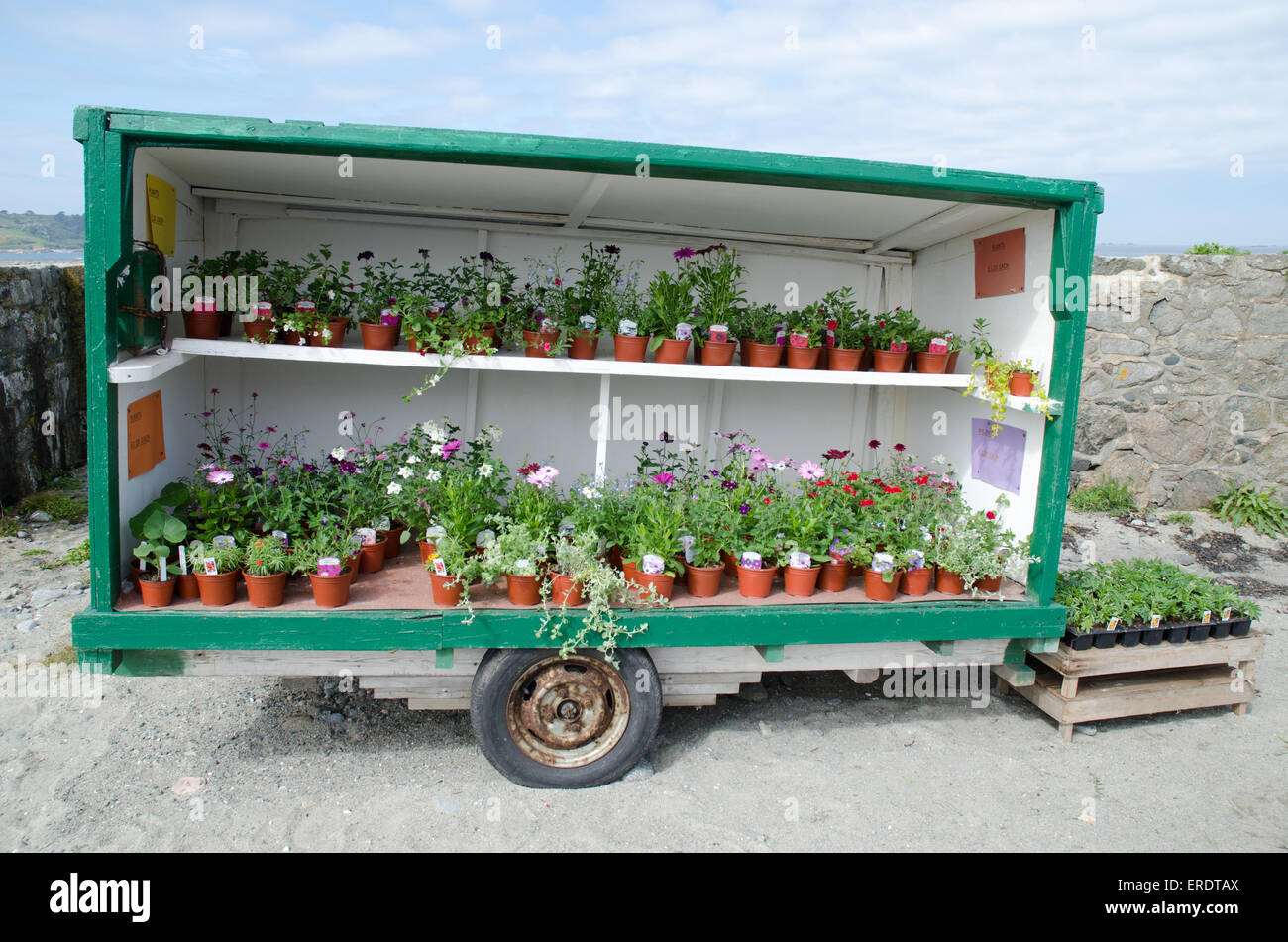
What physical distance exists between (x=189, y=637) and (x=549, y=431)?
7.68 feet

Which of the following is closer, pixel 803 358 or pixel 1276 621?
pixel 803 358

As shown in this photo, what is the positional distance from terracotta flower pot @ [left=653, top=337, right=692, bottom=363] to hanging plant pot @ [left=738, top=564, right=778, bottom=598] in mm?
1105

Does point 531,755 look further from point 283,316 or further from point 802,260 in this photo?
point 802,260

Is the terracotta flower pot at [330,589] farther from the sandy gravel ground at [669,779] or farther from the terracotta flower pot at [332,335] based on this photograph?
the terracotta flower pot at [332,335]

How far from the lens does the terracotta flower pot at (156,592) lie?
10.5ft

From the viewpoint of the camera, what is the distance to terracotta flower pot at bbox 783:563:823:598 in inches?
147

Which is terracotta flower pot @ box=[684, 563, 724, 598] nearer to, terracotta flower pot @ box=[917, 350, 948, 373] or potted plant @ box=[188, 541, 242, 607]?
terracotta flower pot @ box=[917, 350, 948, 373]

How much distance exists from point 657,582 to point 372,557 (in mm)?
1403

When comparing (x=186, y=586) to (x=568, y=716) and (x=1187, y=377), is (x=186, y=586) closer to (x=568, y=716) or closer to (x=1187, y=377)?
(x=568, y=716)

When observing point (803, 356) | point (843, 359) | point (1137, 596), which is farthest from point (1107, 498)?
point (803, 356)

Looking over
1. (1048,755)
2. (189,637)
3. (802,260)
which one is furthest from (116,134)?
(1048,755)

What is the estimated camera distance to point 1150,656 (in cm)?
422

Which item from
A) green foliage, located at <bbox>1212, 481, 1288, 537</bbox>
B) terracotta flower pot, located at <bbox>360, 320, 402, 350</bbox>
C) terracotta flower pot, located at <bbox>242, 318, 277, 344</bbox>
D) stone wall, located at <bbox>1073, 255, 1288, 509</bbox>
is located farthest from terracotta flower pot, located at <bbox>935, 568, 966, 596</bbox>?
green foliage, located at <bbox>1212, 481, 1288, 537</bbox>

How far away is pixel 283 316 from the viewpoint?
3.70 meters
